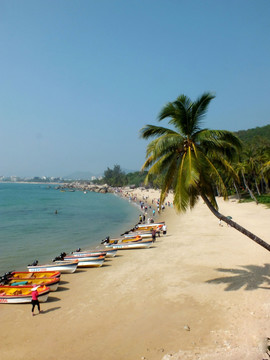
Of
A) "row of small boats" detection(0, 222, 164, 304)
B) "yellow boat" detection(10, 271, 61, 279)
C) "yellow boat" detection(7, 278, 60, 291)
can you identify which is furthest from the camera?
"yellow boat" detection(10, 271, 61, 279)

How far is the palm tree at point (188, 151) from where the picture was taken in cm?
988

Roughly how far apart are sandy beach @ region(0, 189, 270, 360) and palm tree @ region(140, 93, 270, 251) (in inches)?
122

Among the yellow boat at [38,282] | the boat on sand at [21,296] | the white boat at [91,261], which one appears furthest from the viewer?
the white boat at [91,261]

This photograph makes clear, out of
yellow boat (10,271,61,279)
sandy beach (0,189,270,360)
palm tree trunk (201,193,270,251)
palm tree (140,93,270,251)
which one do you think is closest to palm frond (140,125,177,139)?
palm tree (140,93,270,251)

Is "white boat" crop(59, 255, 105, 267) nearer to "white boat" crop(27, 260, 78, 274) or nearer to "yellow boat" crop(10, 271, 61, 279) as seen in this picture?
"white boat" crop(27, 260, 78, 274)

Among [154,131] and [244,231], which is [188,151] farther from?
[244,231]

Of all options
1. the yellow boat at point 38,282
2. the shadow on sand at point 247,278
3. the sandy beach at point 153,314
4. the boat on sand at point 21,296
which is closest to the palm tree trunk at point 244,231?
the sandy beach at point 153,314

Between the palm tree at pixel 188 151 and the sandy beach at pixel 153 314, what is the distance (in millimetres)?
3111

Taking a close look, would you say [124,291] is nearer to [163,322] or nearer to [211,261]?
[163,322]

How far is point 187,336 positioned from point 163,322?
3.99 ft

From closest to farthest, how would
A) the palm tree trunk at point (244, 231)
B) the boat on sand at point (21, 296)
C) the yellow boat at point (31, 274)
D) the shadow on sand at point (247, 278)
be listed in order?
the palm tree trunk at point (244, 231) < the shadow on sand at point (247, 278) < the boat on sand at point (21, 296) < the yellow boat at point (31, 274)

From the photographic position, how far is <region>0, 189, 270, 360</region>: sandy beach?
25.7 ft

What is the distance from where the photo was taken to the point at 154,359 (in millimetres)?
7270

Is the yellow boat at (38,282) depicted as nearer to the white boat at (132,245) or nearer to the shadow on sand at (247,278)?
the shadow on sand at (247,278)
